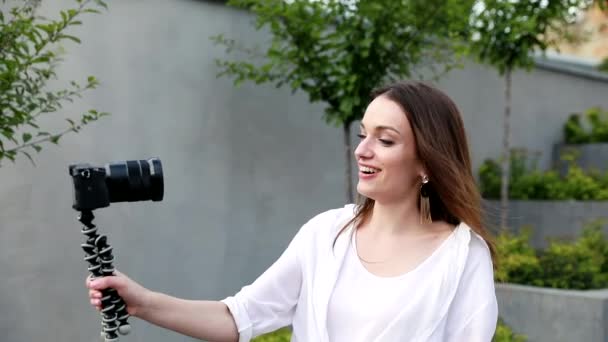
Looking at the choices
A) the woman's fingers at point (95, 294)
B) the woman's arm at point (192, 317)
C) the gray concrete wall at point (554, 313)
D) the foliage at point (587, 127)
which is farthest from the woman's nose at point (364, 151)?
the foliage at point (587, 127)

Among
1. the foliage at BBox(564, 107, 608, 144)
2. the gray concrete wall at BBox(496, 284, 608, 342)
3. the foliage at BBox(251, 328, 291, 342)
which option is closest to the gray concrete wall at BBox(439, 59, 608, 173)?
the foliage at BBox(564, 107, 608, 144)

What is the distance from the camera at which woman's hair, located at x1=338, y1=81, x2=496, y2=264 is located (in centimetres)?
229

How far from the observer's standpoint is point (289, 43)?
5703 mm

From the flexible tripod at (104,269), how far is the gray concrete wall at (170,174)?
10.1 feet

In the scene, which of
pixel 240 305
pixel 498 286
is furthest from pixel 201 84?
pixel 240 305

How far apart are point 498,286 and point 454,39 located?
1.78 m

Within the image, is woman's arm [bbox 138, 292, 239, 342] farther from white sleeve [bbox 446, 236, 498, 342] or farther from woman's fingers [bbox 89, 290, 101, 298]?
white sleeve [bbox 446, 236, 498, 342]

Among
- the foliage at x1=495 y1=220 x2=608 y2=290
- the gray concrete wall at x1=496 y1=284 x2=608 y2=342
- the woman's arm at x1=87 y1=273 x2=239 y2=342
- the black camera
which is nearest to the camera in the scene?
the black camera

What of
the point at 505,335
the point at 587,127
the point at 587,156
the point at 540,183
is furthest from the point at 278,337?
the point at 587,127

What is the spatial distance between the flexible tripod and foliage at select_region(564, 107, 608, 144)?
28.0 feet

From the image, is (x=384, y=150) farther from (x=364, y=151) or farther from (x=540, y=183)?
(x=540, y=183)

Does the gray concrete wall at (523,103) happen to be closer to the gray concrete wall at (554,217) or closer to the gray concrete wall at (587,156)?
the gray concrete wall at (587,156)

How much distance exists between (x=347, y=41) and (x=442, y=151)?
3.32 m

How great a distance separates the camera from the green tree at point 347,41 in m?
5.46
